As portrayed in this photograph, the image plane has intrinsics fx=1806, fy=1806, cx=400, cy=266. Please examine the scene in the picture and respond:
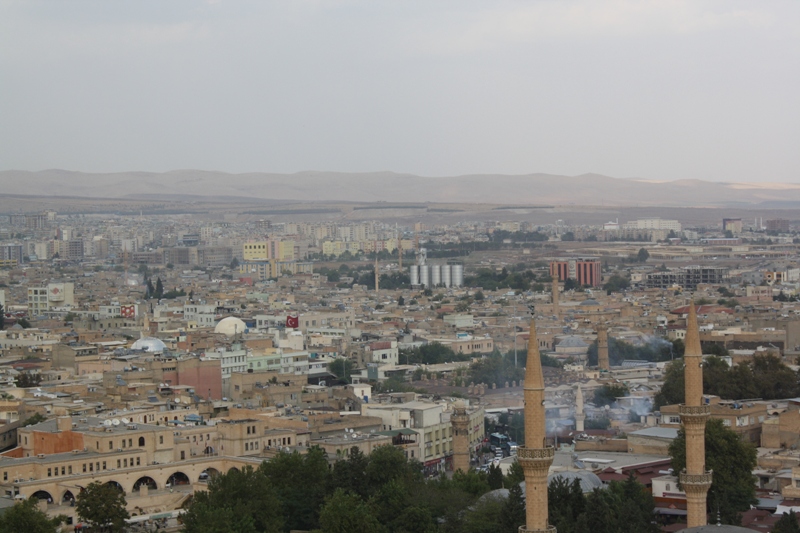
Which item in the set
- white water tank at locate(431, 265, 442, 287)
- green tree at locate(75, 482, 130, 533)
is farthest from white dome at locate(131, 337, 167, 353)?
white water tank at locate(431, 265, 442, 287)

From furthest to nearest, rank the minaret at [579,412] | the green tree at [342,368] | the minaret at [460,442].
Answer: the green tree at [342,368] → the minaret at [579,412] → the minaret at [460,442]

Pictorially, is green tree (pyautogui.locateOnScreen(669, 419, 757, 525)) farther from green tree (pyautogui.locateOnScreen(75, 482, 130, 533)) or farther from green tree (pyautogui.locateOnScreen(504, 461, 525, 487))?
green tree (pyautogui.locateOnScreen(75, 482, 130, 533))

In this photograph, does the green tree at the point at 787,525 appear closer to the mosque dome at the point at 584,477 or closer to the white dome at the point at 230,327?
the mosque dome at the point at 584,477

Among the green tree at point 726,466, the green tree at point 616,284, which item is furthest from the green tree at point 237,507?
the green tree at point 616,284

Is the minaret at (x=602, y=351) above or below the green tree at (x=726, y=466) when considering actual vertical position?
below

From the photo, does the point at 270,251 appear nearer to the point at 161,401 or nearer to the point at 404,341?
the point at 404,341

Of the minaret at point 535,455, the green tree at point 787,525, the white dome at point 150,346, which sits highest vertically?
the minaret at point 535,455

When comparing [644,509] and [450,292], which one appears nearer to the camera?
[644,509]

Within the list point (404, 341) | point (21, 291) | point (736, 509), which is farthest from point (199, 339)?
point (21, 291)
